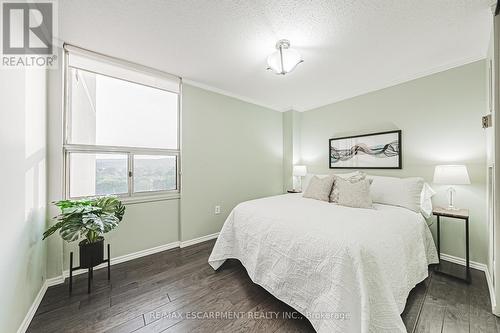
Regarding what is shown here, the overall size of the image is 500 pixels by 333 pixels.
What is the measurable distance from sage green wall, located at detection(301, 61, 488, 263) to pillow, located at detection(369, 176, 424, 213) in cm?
48

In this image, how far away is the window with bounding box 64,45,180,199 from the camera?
2.07 metres

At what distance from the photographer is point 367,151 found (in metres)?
3.00

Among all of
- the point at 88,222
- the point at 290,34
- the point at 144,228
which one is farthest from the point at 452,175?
the point at 144,228

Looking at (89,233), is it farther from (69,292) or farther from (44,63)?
(44,63)

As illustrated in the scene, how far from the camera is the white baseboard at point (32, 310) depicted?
1325mm

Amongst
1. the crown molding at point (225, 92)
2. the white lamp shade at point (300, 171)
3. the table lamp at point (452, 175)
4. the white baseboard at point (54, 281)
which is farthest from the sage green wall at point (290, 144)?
the white baseboard at point (54, 281)

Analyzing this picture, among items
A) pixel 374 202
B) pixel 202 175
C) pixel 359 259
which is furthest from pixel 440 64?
pixel 202 175

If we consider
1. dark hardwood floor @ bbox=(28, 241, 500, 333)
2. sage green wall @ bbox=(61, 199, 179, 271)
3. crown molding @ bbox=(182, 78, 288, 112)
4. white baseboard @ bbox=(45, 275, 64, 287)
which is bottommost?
→ dark hardwood floor @ bbox=(28, 241, 500, 333)

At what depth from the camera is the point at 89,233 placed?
1.86 meters

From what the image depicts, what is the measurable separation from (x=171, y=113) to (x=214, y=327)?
2558 millimetres

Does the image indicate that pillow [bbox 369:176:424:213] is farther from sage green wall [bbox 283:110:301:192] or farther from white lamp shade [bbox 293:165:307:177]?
sage green wall [bbox 283:110:301:192]

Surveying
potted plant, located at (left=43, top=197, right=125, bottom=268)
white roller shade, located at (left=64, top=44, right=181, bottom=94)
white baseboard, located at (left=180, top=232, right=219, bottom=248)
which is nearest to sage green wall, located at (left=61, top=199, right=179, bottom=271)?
white baseboard, located at (left=180, top=232, right=219, bottom=248)

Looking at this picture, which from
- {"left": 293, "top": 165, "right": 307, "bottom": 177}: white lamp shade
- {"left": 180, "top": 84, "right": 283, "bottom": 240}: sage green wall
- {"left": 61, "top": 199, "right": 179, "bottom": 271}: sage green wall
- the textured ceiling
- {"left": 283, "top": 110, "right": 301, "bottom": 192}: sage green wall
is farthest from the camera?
{"left": 283, "top": 110, "right": 301, "bottom": 192}: sage green wall

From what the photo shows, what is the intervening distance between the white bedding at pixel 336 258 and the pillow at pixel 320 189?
1.32 feet
